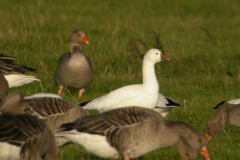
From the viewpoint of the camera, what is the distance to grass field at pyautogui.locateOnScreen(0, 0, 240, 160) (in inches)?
320

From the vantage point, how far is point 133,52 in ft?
39.0

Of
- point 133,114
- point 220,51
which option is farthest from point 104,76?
point 220,51

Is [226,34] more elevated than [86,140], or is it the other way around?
[86,140]

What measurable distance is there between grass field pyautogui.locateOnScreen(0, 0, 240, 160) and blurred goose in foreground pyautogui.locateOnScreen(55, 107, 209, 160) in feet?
2.44

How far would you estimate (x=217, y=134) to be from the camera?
752 cm

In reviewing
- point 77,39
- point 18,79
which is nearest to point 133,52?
point 77,39

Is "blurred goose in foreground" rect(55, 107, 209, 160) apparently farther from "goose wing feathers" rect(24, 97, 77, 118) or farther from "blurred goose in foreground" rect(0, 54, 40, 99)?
"blurred goose in foreground" rect(0, 54, 40, 99)

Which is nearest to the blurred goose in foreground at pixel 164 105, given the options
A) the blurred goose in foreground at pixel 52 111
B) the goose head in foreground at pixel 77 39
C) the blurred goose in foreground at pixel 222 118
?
the blurred goose in foreground at pixel 222 118

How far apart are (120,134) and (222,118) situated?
3119 millimetres

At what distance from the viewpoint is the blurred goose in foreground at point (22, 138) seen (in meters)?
4.30

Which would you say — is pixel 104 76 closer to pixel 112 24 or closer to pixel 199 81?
pixel 199 81

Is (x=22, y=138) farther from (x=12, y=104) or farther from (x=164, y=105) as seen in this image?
(x=164, y=105)

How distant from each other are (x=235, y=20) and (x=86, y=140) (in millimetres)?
17497

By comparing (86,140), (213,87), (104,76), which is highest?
(86,140)
